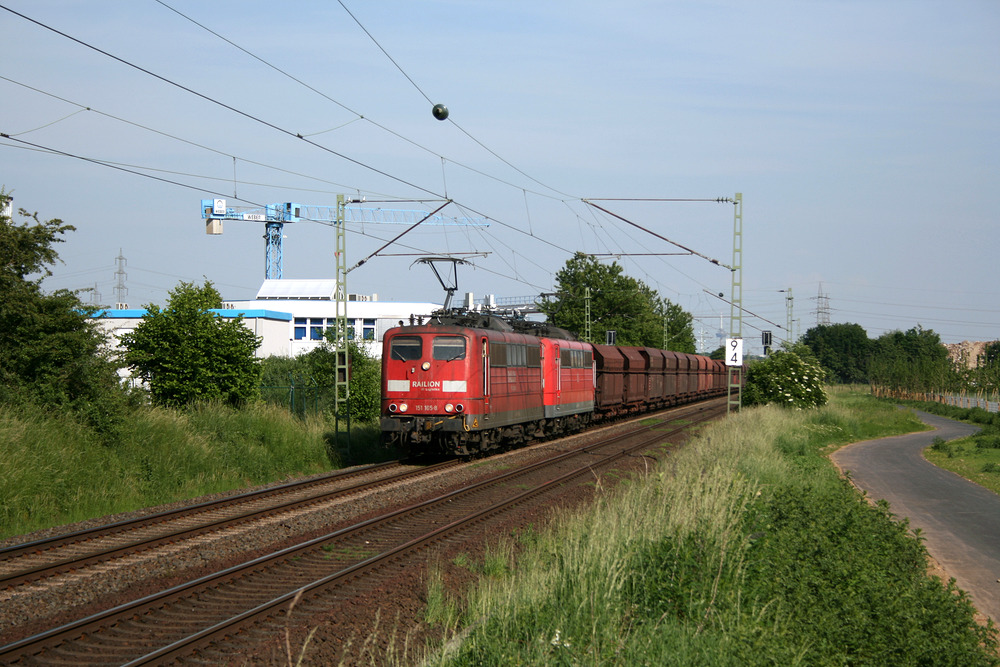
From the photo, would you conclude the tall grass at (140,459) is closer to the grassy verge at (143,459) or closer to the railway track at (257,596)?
the grassy verge at (143,459)

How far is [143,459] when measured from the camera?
53.5 ft

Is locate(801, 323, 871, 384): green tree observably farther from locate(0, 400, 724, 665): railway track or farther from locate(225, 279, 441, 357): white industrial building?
locate(0, 400, 724, 665): railway track

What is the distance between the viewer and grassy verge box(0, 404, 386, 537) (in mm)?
13469

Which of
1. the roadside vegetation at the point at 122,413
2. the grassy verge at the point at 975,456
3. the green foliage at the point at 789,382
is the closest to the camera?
the roadside vegetation at the point at 122,413

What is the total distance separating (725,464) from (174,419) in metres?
11.6

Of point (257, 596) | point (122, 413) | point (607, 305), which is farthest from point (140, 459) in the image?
point (607, 305)

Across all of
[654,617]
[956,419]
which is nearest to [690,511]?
[654,617]

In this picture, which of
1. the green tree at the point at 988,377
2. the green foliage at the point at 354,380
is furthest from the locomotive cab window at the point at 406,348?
the green tree at the point at 988,377

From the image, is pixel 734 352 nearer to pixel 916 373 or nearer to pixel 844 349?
pixel 916 373

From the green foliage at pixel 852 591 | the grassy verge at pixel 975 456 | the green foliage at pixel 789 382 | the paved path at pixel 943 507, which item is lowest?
the grassy verge at pixel 975 456

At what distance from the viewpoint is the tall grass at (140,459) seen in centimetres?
1345

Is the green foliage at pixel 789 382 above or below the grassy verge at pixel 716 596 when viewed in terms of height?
above

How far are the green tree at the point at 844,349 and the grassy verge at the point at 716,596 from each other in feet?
438

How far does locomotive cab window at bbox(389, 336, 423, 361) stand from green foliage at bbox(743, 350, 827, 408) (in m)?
18.3
